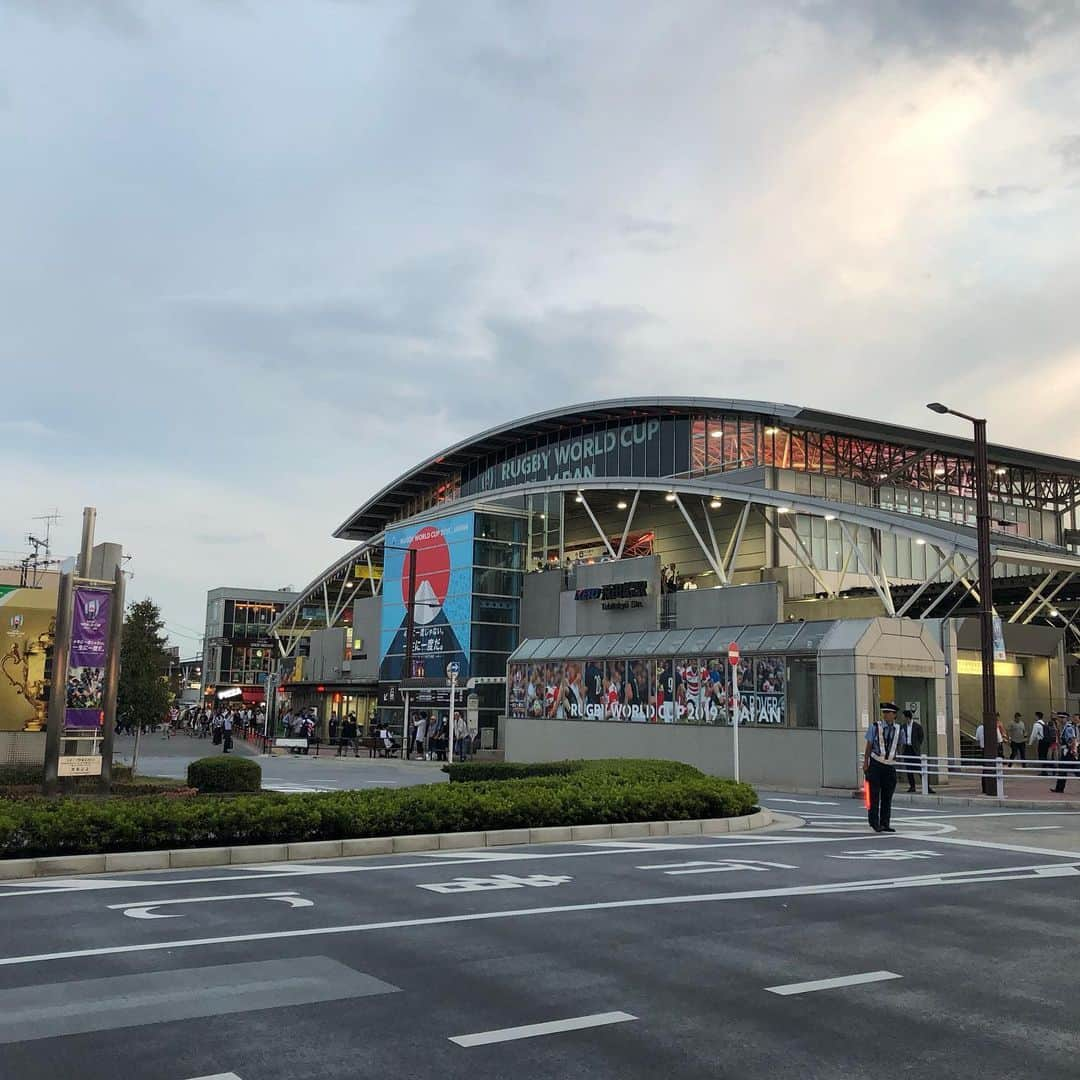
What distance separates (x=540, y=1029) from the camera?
6.09 meters

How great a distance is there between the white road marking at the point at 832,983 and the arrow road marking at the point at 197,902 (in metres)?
4.61

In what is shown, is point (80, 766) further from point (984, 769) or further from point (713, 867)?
point (984, 769)

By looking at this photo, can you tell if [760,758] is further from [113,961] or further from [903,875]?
[113,961]

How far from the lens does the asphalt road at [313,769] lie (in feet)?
92.7

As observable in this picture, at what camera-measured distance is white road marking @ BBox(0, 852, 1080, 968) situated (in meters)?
7.92

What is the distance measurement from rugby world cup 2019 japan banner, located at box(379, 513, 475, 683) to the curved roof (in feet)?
36.2

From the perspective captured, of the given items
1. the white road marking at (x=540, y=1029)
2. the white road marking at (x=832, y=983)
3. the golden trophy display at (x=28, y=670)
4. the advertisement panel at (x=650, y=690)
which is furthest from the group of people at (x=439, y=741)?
the white road marking at (x=540, y=1029)

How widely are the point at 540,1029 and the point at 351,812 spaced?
8.36 m

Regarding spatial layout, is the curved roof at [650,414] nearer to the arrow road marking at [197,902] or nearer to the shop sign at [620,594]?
the shop sign at [620,594]

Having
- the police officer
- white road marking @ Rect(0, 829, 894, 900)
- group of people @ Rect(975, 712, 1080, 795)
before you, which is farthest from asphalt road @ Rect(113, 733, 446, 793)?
group of people @ Rect(975, 712, 1080, 795)

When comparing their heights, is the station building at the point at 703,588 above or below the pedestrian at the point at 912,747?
above

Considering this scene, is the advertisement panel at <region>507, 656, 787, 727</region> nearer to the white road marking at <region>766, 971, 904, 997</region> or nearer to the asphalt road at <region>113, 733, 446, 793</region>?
the asphalt road at <region>113, 733, 446, 793</region>

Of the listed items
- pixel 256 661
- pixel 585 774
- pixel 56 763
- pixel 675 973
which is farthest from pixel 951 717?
pixel 256 661

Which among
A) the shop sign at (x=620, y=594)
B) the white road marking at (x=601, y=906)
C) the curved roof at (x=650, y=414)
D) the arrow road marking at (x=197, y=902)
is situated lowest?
→ the arrow road marking at (x=197, y=902)
